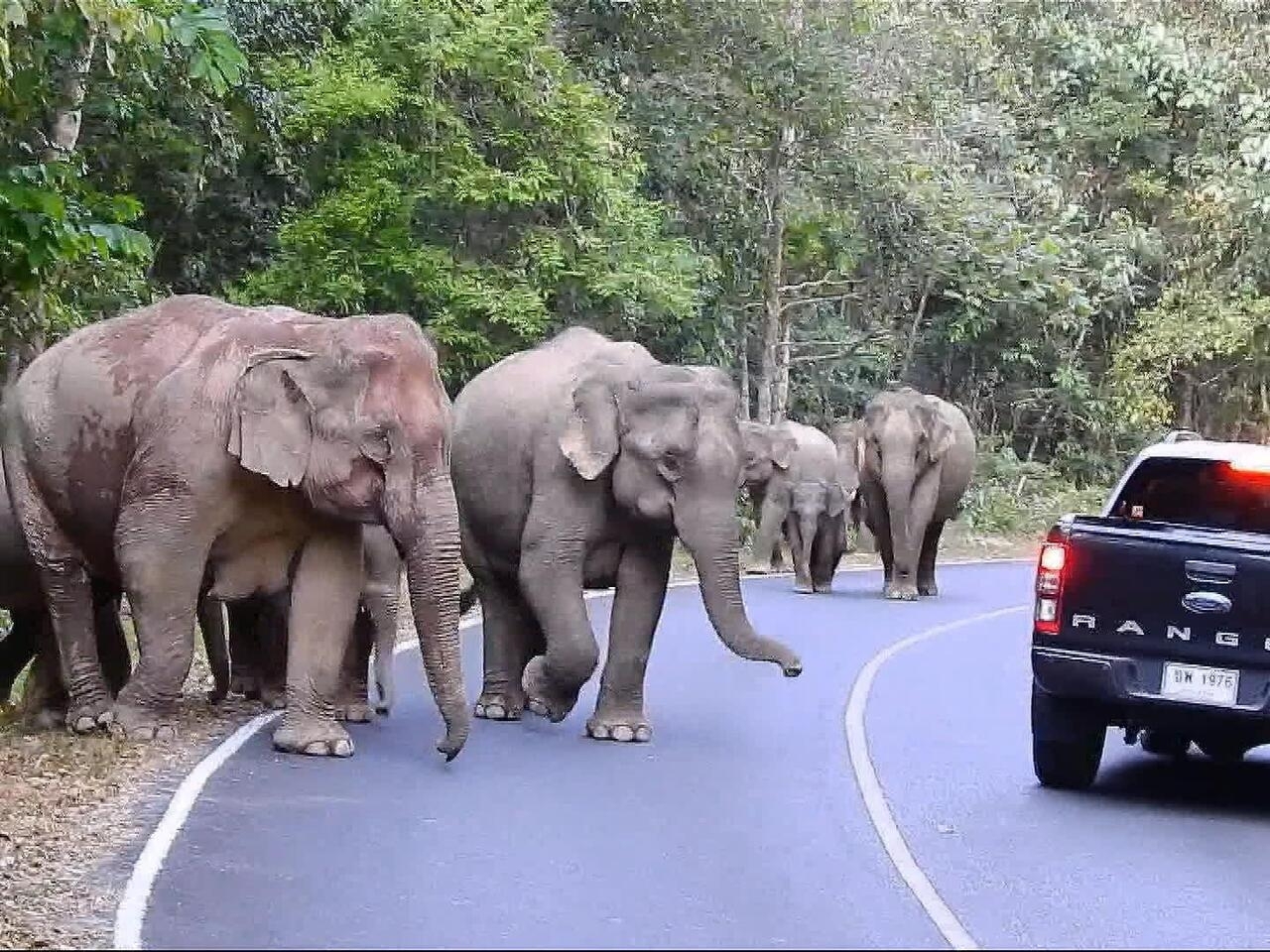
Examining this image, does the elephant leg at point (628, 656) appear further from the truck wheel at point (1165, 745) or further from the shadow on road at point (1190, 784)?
the truck wheel at point (1165, 745)

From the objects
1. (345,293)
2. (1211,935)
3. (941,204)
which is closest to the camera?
(1211,935)

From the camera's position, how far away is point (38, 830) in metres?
10.7

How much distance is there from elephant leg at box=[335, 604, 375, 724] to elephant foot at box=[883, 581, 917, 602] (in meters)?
13.1

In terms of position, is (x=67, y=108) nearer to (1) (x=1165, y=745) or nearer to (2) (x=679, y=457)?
(2) (x=679, y=457)

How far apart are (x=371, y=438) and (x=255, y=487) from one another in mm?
855

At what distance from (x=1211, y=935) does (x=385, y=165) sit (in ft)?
58.3

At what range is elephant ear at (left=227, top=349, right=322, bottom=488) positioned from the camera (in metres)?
12.9

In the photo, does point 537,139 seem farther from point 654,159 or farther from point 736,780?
point 736,780

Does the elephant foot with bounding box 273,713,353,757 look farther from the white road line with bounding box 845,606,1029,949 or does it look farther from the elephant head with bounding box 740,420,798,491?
the elephant head with bounding box 740,420,798,491

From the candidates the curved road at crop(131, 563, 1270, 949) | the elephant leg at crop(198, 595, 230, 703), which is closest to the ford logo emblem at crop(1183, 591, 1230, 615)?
the curved road at crop(131, 563, 1270, 949)

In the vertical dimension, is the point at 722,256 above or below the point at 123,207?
below

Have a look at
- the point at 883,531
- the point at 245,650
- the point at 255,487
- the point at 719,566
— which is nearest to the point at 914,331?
the point at 883,531

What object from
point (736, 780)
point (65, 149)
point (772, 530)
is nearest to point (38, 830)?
point (736, 780)

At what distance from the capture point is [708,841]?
35.2 feet
